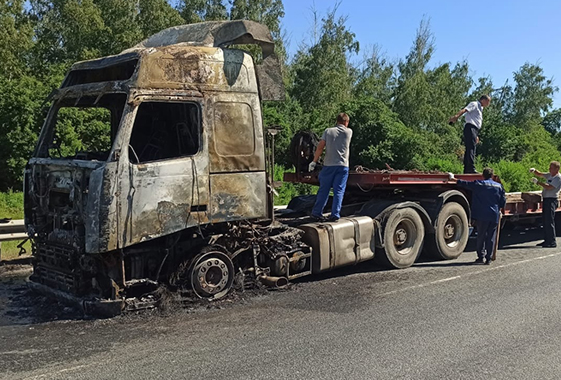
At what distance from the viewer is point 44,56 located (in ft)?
85.1

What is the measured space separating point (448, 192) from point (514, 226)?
4.23m

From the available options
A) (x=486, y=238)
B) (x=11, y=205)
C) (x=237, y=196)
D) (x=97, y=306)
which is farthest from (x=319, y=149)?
(x=11, y=205)

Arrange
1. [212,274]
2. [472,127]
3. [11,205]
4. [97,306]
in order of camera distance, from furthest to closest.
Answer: [11,205], [472,127], [212,274], [97,306]

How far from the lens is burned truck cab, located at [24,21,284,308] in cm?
639

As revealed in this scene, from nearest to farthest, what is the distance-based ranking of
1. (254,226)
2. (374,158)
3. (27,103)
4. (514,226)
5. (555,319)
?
(555,319) < (254,226) < (514,226) < (27,103) < (374,158)

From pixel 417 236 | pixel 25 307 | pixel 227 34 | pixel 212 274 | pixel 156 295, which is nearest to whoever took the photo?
pixel 156 295

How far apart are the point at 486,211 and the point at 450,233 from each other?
2.39ft

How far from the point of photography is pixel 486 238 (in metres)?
10.1

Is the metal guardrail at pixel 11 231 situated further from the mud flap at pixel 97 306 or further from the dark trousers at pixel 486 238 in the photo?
the dark trousers at pixel 486 238

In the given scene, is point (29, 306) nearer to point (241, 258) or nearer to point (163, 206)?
point (163, 206)

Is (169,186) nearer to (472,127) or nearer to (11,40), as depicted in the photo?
(472,127)

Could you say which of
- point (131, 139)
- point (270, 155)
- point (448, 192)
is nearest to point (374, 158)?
point (448, 192)

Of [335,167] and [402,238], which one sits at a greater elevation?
[335,167]

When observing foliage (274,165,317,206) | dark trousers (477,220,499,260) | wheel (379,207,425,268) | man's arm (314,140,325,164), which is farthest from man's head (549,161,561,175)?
foliage (274,165,317,206)
